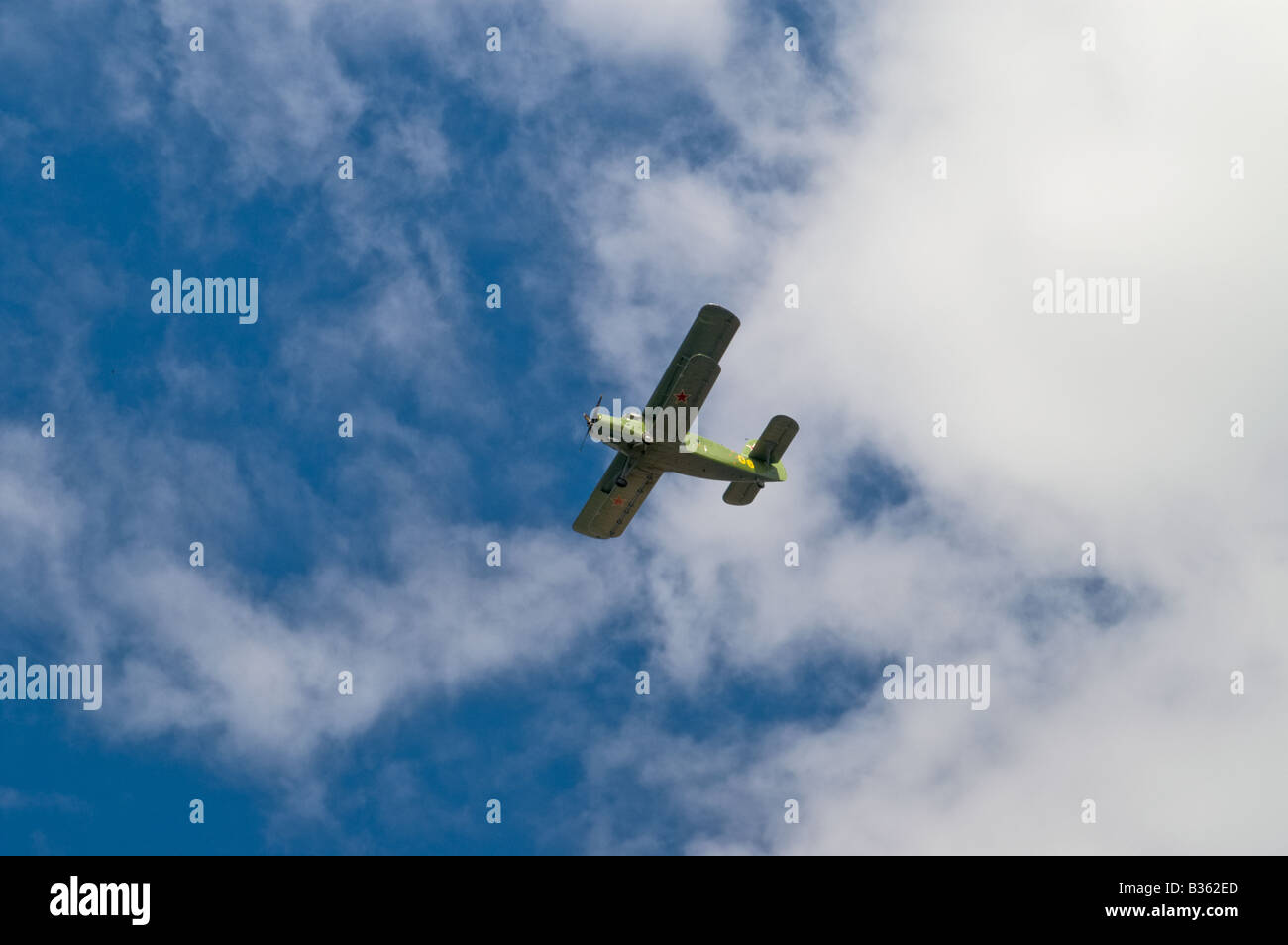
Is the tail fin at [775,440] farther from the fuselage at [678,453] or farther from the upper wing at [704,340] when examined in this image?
the upper wing at [704,340]

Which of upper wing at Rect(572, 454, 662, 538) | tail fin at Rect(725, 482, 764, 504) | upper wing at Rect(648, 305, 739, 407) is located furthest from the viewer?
tail fin at Rect(725, 482, 764, 504)

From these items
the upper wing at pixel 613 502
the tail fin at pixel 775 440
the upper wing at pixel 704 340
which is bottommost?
the upper wing at pixel 613 502

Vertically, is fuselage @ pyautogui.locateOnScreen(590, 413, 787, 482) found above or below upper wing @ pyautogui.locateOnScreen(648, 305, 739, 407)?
below

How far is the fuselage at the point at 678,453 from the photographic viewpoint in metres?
48.6

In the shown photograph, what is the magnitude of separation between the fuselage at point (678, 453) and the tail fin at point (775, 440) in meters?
0.24

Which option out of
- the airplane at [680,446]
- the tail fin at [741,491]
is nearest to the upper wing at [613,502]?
the airplane at [680,446]

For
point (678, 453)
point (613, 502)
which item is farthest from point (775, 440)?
point (613, 502)

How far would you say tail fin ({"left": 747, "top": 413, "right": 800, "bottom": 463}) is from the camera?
5275 centimetres

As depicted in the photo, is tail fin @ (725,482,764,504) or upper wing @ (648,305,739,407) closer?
upper wing @ (648,305,739,407)

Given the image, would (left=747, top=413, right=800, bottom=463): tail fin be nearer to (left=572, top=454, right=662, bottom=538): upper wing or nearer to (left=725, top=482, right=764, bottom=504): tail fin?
(left=725, top=482, right=764, bottom=504): tail fin

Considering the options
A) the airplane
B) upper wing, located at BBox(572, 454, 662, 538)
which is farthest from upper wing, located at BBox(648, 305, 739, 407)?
upper wing, located at BBox(572, 454, 662, 538)

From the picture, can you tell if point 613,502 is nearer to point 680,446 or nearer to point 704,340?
point 680,446

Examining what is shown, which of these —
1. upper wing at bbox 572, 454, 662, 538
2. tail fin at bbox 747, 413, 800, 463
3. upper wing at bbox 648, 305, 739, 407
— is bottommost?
upper wing at bbox 572, 454, 662, 538

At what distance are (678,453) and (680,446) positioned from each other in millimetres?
415
